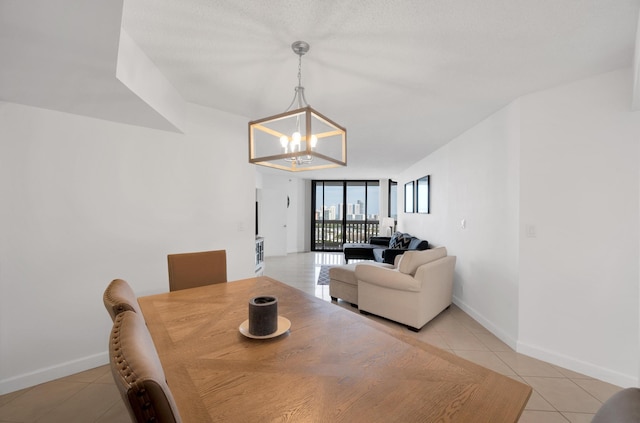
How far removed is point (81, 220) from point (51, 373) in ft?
3.82

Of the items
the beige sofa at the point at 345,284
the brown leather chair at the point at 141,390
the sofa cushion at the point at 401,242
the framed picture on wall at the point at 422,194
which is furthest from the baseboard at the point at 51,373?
the framed picture on wall at the point at 422,194

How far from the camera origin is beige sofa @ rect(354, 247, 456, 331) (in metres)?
2.73

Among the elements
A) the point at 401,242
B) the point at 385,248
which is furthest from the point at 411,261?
the point at 385,248

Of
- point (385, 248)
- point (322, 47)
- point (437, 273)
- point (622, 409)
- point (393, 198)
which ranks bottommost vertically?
point (385, 248)

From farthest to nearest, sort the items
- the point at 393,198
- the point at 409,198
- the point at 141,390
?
the point at 393,198, the point at 409,198, the point at 141,390

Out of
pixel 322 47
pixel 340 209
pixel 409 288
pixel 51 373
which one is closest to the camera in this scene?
pixel 322 47

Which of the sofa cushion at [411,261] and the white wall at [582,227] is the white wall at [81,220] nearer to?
the sofa cushion at [411,261]

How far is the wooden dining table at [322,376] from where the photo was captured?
0.70 m

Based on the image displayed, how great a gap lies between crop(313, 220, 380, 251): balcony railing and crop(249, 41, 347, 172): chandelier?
4.05m

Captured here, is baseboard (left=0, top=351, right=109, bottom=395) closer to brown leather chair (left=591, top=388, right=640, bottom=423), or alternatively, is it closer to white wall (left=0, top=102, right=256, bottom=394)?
white wall (left=0, top=102, right=256, bottom=394)

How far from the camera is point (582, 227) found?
2.09 meters

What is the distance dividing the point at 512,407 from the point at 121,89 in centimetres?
246

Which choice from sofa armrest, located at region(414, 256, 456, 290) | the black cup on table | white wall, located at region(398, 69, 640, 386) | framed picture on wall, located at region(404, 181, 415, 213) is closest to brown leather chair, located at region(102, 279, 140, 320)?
the black cup on table

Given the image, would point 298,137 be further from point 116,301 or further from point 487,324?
point 487,324
